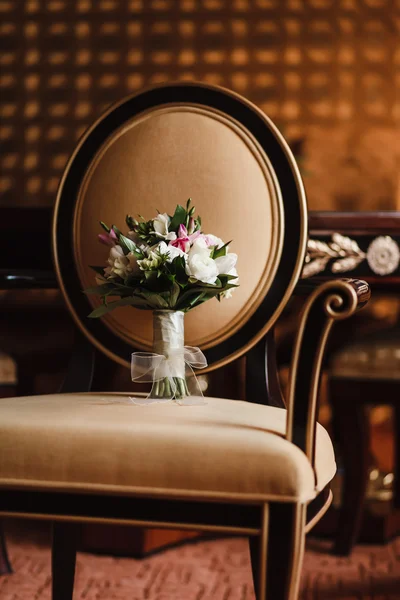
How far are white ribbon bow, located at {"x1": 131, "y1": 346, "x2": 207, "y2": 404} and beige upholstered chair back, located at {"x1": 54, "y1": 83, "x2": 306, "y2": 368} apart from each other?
146 mm

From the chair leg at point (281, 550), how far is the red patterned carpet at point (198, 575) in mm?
769

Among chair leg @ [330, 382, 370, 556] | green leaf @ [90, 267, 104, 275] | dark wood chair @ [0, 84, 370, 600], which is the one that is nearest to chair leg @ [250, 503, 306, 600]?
dark wood chair @ [0, 84, 370, 600]

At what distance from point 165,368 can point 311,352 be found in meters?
0.29

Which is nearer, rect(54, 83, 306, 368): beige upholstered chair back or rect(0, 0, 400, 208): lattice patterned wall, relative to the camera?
rect(54, 83, 306, 368): beige upholstered chair back

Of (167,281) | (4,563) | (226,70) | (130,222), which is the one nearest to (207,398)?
(167,281)

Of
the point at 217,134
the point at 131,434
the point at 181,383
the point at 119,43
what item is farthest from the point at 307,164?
the point at 131,434

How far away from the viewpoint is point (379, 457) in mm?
3031

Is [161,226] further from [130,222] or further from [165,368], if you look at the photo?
[165,368]

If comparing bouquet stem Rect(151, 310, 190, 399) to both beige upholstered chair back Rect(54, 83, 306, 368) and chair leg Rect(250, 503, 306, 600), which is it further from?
chair leg Rect(250, 503, 306, 600)

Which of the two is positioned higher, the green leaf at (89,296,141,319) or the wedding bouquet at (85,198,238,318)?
the wedding bouquet at (85,198,238,318)

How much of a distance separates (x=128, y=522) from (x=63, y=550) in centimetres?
44

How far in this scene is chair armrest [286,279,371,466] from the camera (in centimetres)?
101

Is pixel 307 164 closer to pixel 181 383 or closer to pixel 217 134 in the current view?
pixel 217 134

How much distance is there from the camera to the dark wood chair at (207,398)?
38.1 inches
